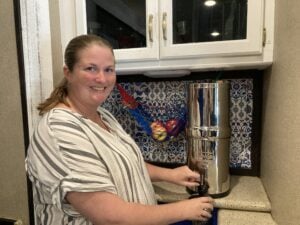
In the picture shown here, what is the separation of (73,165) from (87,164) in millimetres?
35

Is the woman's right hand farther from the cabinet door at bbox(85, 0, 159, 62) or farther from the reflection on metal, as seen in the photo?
the reflection on metal

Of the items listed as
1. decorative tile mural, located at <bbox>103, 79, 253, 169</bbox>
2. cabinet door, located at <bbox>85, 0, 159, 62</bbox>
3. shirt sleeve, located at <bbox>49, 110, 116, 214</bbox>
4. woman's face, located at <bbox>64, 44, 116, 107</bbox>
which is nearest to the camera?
shirt sleeve, located at <bbox>49, 110, 116, 214</bbox>

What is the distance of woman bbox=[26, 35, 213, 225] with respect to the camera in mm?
681

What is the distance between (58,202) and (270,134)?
2.67 feet

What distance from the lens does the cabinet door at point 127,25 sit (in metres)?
1.11

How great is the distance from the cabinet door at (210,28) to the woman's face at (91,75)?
1.18ft

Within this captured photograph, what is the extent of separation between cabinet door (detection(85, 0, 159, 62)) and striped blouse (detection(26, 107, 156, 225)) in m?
0.46

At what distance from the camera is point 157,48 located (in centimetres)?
111

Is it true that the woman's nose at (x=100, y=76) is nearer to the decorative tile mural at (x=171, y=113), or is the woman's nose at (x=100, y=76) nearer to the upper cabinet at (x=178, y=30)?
the upper cabinet at (x=178, y=30)

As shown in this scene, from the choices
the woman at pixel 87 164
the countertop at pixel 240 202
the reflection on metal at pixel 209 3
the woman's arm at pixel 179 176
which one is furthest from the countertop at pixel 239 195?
the reflection on metal at pixel 209 3

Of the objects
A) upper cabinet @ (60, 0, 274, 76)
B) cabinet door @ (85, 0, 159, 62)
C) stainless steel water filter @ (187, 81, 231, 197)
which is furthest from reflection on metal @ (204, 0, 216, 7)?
stainless steel water filter @ (187, 81, 231, 197)

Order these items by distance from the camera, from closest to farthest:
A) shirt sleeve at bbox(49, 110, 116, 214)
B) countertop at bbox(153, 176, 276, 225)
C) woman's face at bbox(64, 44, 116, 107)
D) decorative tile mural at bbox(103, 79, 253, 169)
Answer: shirt sleeve at bbox(49, 110, 116, 214)
woman's face at bbox(64, 44, 116, 107)
countertop at bbox(153, 176, 276, 225)
decorative tile mural at bbox(103, 79, 253, 169)

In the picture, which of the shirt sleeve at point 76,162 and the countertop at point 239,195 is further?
the countertop at point 239,195

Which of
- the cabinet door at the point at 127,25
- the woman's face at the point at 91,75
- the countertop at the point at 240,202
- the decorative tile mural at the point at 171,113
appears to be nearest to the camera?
the woman's face at the point at 91,75
